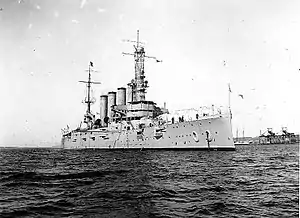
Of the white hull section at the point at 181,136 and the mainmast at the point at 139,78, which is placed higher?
the mainmast at the point at 139,78

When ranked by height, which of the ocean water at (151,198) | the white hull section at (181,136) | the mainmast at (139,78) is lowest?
the ocean water at (151,198)

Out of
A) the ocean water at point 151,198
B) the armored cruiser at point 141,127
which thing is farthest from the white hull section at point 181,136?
the ocean water at point 151,198

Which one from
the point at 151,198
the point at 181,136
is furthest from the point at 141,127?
the point at 151,198

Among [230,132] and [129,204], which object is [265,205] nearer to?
[129,204]

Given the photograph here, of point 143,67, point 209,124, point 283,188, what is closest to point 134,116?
point 143,67

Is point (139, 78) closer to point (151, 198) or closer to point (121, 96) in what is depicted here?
point (121, 96)

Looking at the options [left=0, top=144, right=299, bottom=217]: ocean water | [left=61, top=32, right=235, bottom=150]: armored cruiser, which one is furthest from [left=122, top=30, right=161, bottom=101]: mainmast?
[left=0, top=144, right=299, bottom=217]: ocean water

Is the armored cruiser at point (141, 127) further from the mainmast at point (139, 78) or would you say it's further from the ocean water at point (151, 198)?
the ocean water at point (151, 198)

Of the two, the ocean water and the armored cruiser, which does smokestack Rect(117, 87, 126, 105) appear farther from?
the ocean water

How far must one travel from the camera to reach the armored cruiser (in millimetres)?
39750

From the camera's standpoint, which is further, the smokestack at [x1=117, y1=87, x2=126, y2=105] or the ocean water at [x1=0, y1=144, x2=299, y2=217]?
the smokestack at [x1=117, y1=87, x2=126, y2=105]

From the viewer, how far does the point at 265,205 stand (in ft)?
26.5

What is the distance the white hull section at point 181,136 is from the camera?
39375mm

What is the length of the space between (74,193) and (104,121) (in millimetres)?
50504
